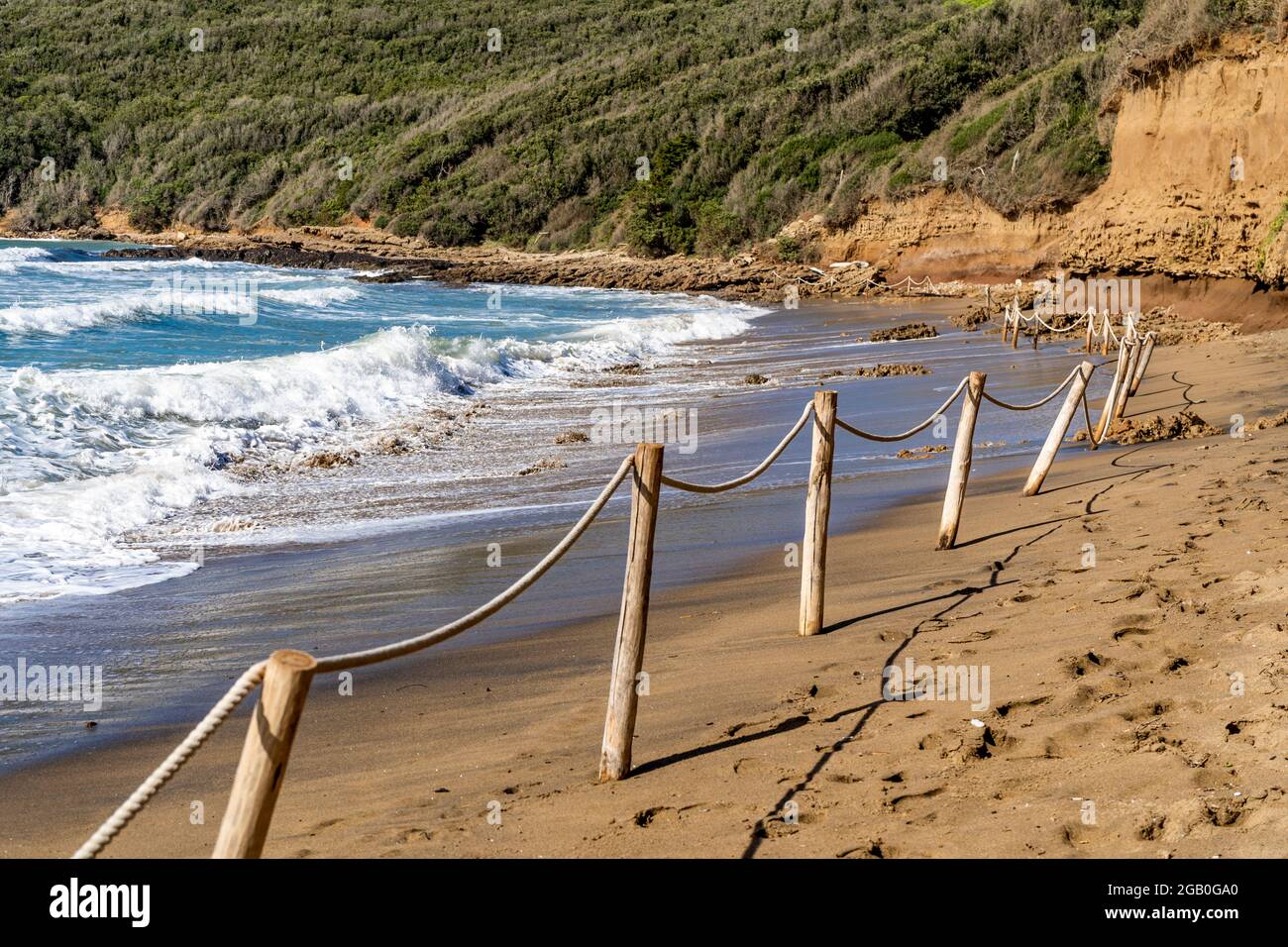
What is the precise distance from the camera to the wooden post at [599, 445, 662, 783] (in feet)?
14.6

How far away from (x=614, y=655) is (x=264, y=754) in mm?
2053

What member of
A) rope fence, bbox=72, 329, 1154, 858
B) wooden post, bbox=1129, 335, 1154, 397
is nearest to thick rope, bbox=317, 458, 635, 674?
rope fence, bbox=72, 329, 1154, 858

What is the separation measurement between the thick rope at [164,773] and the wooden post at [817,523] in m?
3.80

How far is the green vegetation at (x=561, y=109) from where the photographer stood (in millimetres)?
41906

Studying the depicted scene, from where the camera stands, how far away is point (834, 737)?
471 cm

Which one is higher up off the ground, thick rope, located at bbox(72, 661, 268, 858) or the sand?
thick rope, located at bbox(72, 661, 268, 858)

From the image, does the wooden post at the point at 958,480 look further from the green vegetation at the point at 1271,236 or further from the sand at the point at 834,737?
the green vegetation at the point at 1271,236

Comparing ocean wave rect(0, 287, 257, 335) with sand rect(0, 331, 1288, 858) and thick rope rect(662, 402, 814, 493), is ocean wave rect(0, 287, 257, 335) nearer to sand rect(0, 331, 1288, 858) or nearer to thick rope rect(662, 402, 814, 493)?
sand rect(0, 331, 1288, 858)

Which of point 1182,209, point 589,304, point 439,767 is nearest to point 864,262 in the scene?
point 589,304

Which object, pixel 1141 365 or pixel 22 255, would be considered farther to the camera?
pixel 22 255

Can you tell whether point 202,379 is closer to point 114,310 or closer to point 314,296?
point 114,310

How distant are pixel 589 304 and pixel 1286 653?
32.0m

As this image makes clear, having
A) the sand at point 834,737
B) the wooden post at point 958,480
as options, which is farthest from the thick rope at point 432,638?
the wooden post at point 958,480

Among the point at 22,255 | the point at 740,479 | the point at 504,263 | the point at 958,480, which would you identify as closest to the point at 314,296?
the point at 504,263
